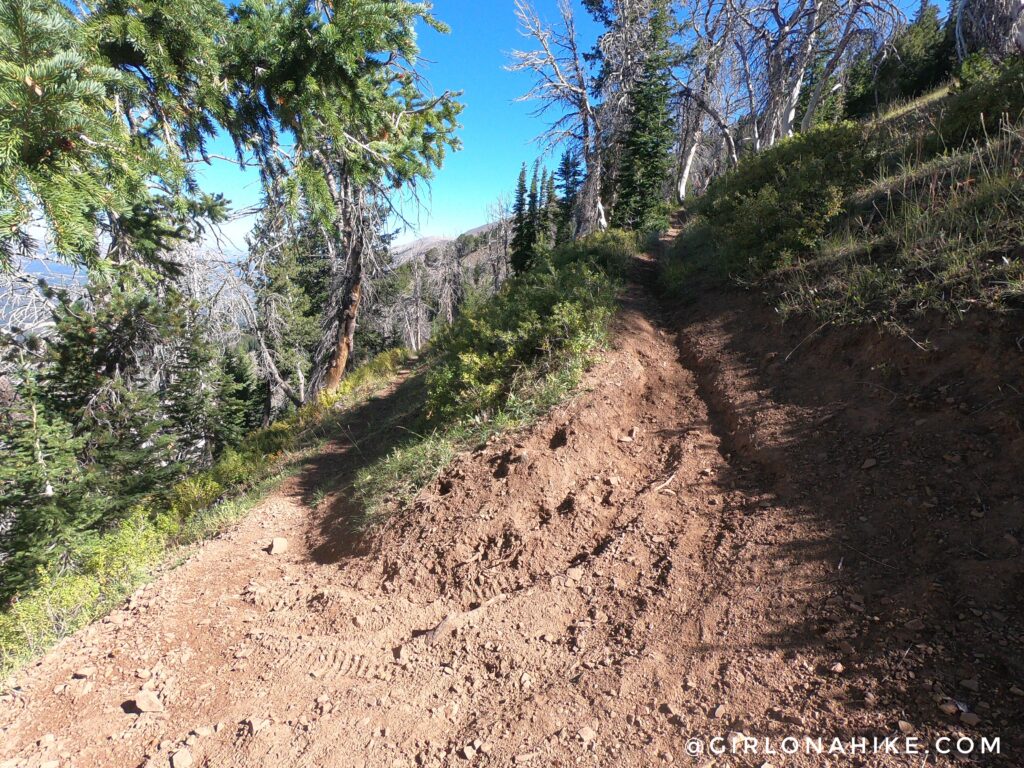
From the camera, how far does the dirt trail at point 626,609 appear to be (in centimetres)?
191

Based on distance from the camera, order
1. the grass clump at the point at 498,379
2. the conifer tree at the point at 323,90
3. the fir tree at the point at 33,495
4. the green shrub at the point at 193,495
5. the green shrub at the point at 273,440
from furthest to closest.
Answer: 1. the green shrub at the point at 273,440
2. the green shrub at the point at 193,495
3. the fir tree at the point at 33,495
4. the grass clump at the point at 498,379
5. the conifer tree at the point at 323,90

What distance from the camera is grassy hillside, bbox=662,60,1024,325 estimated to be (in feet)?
11.3

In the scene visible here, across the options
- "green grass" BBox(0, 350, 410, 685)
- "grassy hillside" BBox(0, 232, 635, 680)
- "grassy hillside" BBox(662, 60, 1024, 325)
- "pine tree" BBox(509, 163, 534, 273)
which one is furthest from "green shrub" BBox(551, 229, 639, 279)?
"pine tree" BBox(509, 163, 534, 273)

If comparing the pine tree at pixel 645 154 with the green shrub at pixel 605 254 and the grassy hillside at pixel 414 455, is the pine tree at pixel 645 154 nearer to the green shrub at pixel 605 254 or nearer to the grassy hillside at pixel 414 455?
the green shrub at pixel 605 254

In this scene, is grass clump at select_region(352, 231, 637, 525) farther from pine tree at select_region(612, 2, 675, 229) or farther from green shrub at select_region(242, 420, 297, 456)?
pine tree at select_region(612, 2, 675, 229)

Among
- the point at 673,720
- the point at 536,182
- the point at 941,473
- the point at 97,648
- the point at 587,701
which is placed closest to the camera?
the point at 673,720

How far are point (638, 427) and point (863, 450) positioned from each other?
5.59ft

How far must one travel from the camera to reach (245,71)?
3408 millimetres

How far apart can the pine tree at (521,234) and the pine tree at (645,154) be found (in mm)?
9008

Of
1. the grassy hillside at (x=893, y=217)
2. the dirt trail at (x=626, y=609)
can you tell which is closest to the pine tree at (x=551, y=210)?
the grassy hillside at (x=893, y=217)

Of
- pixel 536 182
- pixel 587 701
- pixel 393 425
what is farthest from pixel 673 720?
pixel 536 182

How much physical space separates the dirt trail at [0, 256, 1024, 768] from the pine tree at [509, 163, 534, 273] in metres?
25.1

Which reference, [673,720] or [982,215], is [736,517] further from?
[982,215]

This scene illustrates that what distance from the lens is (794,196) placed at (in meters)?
5.84
